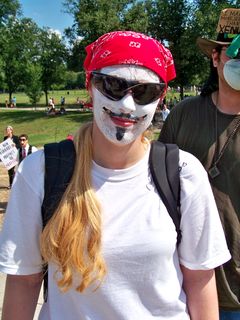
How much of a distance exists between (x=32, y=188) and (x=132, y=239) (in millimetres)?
375

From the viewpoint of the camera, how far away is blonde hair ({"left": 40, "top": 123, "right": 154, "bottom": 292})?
4.78 ft

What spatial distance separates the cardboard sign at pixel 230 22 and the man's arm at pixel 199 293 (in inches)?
45.7

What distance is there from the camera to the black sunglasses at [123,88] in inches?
60.2

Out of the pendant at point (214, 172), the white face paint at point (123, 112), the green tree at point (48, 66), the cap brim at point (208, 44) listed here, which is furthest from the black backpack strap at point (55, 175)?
the green tree at point (48, 66)

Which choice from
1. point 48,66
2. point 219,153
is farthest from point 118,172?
point 48,66

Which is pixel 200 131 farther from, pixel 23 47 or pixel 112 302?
pixel 23 47

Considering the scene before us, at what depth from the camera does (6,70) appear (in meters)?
53.2

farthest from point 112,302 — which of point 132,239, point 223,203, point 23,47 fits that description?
point 23,47

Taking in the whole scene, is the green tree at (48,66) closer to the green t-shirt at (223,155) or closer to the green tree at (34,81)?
the green tree at (34,81)

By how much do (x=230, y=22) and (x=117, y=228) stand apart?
3.94ft

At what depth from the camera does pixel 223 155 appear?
6.59 feet

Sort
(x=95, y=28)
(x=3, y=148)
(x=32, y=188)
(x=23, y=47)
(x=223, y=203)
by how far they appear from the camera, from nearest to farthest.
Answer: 1. (x=32, y=188)
2. (x=223, y=203)
3. (x=3, y=148)
4. (x=95, y=28)
5. (x=23, y=47)

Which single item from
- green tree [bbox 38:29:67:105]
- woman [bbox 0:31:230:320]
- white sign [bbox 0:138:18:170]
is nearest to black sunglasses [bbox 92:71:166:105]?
woman [bbox 0:31:230:320]

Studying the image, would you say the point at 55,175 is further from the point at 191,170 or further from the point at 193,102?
the point at 193,102
